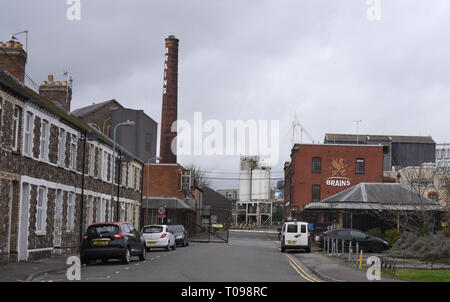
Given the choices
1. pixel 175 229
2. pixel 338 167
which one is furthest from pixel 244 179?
pixel 175 229

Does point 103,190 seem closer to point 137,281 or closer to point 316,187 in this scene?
point 137,281

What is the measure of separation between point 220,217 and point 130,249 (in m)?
111

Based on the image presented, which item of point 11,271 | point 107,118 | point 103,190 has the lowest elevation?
point 11,271

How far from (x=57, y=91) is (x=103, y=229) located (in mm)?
17258

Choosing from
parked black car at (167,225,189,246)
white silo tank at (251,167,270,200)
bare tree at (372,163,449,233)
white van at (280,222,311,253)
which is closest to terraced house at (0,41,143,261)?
parked black car at (167,225,189,246)

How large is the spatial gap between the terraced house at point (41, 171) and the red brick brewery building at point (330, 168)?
38.4 meters

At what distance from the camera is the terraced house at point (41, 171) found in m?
23.1

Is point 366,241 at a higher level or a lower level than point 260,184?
lower

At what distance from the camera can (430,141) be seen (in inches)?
4350

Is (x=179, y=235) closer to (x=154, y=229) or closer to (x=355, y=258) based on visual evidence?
(x=154, y=229)

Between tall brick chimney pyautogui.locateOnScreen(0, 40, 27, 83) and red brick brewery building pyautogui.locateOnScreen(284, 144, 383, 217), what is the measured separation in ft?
162

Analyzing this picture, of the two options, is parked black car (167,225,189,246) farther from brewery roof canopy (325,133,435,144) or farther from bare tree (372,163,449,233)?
brewery roof canopy (325,133,435,144)

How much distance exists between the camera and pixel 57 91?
39.0m
